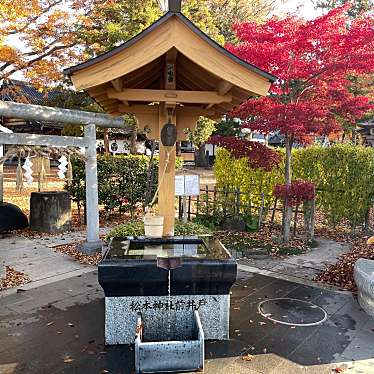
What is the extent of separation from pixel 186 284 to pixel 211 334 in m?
0.71

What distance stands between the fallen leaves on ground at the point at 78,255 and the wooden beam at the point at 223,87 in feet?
14.6

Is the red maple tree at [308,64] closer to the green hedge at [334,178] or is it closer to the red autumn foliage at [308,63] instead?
the red autumn foliage at [308,63]

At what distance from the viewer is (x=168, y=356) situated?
3.57 meters

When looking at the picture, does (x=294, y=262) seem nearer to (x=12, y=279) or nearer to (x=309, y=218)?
→ (x=309, y=218)

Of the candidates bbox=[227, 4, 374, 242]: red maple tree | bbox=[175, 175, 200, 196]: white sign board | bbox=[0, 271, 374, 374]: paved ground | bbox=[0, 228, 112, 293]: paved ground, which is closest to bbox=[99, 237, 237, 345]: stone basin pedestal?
bbox=[0, 271, 374, 374]: paved ground

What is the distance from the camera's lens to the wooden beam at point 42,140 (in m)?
6.72

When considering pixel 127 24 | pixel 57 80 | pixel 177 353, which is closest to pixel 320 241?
pixel 177 353

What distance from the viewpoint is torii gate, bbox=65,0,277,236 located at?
4.01 metres

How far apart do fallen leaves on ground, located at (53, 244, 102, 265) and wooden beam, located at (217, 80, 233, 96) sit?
445 centimetres

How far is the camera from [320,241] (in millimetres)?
9367

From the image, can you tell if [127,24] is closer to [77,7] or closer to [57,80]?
[77,7]

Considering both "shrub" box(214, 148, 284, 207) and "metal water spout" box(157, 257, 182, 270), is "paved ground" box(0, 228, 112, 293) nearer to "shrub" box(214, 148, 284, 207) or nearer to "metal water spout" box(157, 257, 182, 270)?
"metal water spout" box(157, 257, 182, 270)

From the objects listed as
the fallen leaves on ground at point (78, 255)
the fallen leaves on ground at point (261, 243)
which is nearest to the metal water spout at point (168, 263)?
the fallen leaves on ground at point (78, 255)

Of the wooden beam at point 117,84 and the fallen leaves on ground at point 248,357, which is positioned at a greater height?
the wooden beam at point 117,84
